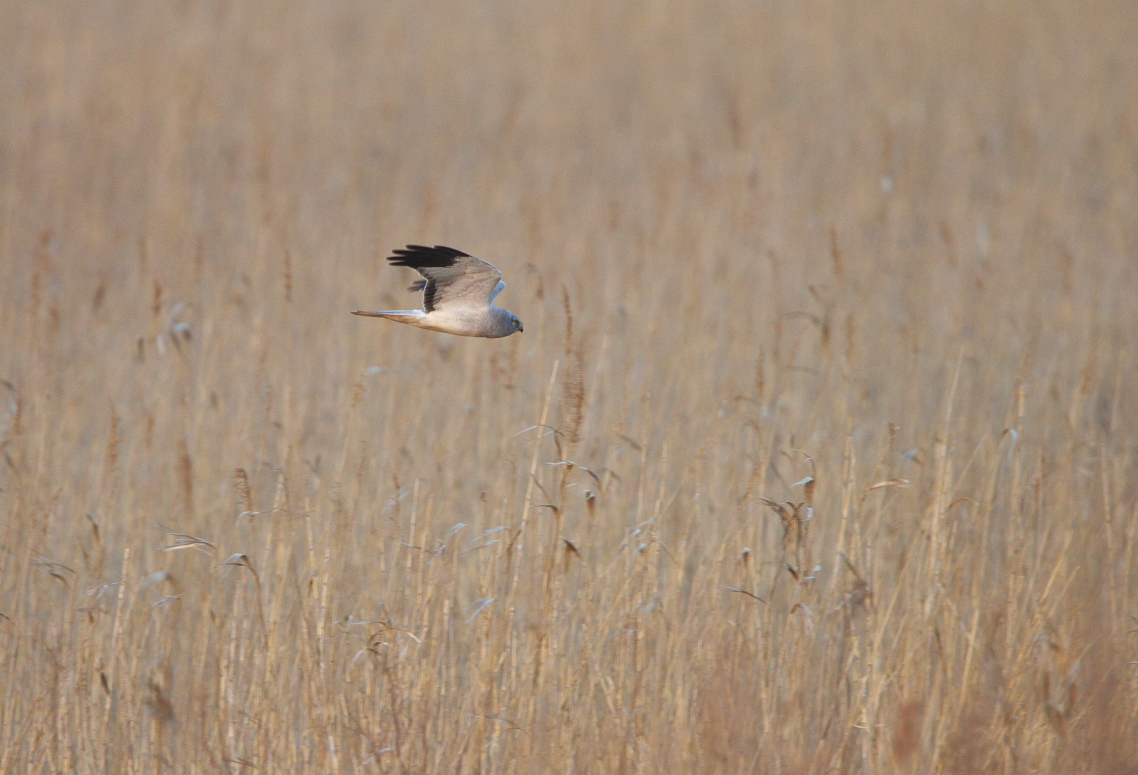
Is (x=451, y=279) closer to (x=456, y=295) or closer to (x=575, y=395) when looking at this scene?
(x=456, y=295)

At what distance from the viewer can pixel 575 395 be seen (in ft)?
7.00

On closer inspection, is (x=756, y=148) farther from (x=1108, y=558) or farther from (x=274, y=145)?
(x=1108, y=558)

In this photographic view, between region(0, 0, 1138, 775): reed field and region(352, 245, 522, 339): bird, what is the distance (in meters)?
0.23

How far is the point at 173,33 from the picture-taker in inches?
306

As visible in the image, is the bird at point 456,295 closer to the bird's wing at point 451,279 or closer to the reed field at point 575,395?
the bird's wing at point 451,279

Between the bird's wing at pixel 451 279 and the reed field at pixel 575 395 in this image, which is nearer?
the bird's wing at pixel 451 279

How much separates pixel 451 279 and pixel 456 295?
38 millimetres

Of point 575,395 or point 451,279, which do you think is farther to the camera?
point 451,279

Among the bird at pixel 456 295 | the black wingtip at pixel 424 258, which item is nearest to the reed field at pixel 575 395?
the bird at pixel 456 295

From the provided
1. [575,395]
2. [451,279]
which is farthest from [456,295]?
[575,395]

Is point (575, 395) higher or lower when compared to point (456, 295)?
lower

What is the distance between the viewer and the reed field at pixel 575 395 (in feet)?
8.05

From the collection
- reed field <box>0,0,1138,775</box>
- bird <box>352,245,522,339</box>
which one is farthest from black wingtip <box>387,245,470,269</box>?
reed field <box>0,0,1138,775</box>

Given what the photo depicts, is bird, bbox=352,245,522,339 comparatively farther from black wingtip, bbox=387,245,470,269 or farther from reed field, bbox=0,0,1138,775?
reed field, bbox=0,0,1138,775
